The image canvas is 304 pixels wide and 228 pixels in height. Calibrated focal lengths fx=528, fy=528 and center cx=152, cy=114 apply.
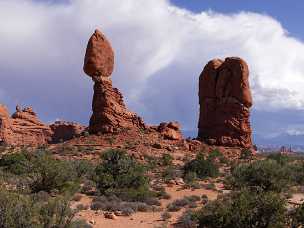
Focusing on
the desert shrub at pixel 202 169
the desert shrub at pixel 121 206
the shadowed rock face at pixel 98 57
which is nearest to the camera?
the desert shrub at pixel 121 206

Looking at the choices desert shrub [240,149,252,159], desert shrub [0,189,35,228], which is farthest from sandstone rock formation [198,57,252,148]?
desert shrub [0,189,35,228]

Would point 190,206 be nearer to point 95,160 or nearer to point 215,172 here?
point 215,172

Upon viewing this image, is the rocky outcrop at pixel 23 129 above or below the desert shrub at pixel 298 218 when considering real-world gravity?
above

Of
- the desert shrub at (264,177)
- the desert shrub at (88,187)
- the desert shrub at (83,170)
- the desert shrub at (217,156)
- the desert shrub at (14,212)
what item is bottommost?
the desert shrub at (14,212)

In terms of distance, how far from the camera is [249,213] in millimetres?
12586

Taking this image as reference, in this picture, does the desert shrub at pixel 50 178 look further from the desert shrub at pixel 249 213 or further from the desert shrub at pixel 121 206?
the desert shrub at pixel 249 213

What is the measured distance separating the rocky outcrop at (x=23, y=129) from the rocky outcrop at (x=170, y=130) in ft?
65.7

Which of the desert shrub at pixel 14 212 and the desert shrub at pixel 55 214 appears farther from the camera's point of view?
the desert shrub at pixel 55 214

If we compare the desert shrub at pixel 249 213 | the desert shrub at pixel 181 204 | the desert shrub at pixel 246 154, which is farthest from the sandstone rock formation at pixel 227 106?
the desert shrub at pixel 249 213

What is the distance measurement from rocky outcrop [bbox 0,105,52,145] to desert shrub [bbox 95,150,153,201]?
38.3 meters

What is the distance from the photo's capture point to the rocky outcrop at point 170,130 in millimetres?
48906

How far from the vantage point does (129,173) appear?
965 inches

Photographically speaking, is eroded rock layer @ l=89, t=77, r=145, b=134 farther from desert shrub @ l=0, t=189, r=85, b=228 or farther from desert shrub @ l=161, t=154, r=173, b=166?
desert shrub @ l=0, t=189, r=85, b=228

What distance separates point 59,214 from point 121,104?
123 ft
